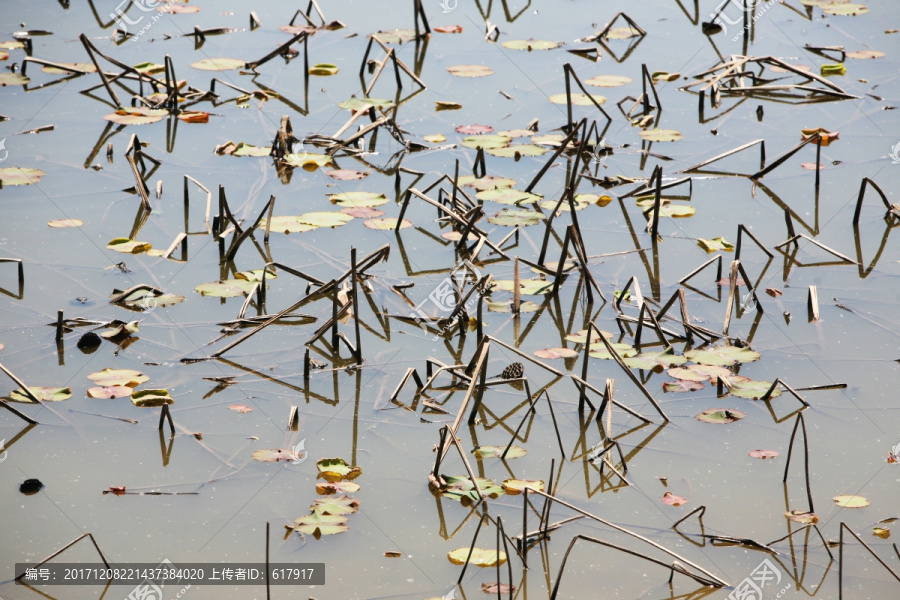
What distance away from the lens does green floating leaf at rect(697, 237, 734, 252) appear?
13.3 ft

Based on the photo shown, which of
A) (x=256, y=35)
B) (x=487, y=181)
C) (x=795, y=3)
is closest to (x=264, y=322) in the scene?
(x=487, y=181)

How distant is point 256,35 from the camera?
6812 millimetres

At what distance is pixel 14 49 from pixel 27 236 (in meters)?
2.94

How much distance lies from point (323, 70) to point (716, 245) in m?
3.18

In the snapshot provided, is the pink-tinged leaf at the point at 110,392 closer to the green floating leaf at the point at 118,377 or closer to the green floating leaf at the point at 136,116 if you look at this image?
the green floating leaf at the point at 118,377

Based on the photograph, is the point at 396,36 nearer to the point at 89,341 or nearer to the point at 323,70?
the point at 323,70

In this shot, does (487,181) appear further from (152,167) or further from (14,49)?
(14,49)

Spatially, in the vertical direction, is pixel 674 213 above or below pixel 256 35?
below

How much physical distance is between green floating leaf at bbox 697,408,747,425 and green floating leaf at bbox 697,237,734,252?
3.89 ft

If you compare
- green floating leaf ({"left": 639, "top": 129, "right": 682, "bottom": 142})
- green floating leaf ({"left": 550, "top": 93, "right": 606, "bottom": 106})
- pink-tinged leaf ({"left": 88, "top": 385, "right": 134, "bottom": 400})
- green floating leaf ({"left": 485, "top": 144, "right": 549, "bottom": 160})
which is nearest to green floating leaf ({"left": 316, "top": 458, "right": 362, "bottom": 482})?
pink-tinged leaf ({"left": 88, "top": 385, "right": 134, "bottom": 400})

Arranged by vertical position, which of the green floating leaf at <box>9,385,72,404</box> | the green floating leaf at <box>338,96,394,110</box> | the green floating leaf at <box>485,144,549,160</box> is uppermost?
the green floating leaf at <box>338,96,394,110</box>

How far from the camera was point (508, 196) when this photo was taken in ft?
14.7

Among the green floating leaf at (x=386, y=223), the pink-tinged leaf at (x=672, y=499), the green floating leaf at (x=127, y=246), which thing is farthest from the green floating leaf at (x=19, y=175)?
the pink-tinged leaf at (x=672, y=499)

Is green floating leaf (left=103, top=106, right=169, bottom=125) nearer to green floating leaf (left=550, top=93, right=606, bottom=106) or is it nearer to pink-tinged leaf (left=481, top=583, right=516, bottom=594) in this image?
green floating leaf (left=550, top=93, right=606, bottom=106)
